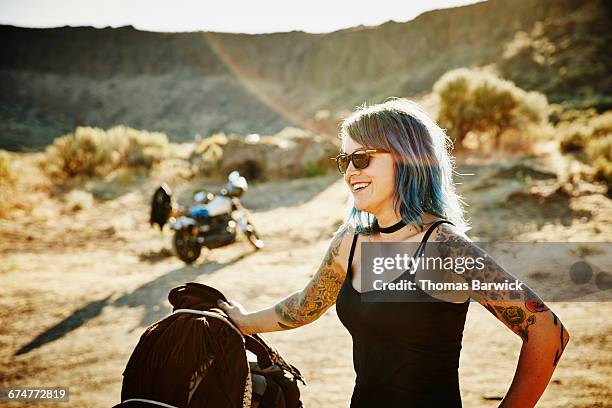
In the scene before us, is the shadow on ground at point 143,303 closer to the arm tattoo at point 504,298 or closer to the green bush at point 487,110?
the arm tattoo at point 504,298

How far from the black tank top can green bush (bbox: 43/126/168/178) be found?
59.3 feet

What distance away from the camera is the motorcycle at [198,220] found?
7.73 meters

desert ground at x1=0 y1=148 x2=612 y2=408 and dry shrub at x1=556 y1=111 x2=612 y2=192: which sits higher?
dry shrub at x1=556 y1=111 x2=612 y2=192

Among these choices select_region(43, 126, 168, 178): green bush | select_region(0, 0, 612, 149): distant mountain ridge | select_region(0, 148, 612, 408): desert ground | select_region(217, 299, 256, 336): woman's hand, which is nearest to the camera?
select_region(217, 299, 256, 336): woman's hand

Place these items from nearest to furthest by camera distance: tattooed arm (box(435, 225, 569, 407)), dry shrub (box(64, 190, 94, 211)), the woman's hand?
1. tattooed arm (box(435, 225, 569, 407))
2. the woman's hand
3. dry shrub (box(64, 190, 94, 211))

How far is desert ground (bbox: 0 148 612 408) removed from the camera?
4078 mm

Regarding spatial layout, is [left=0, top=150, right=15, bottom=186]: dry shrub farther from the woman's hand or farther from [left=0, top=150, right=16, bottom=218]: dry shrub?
the woman's hand

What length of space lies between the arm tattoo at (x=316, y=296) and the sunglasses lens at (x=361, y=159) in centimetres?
37

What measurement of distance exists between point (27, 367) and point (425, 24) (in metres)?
60.4

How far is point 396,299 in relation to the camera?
5.20 ft

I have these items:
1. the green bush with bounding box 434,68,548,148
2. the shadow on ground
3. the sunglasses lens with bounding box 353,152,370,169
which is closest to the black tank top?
the sunglasses lens with bounding box 353,152,370,169

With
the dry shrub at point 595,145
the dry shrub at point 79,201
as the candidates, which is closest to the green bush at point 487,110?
the dry shrub at point 595,145

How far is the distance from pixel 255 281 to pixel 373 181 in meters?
5.45

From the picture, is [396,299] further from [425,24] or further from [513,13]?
[425,24]
